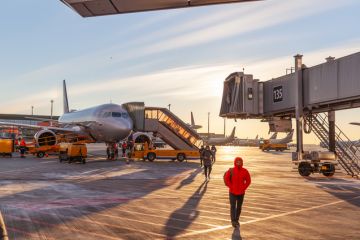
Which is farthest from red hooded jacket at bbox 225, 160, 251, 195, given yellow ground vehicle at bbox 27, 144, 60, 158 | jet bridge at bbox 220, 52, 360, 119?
yellow ground vehicle at bbox 27, 144, 60, 158

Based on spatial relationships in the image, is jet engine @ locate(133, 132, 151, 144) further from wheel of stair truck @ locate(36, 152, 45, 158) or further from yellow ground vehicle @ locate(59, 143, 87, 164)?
wheel of stair truck @ locate(36, 152, 45, 158)

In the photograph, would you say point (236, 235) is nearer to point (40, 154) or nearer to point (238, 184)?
point (238, 184)

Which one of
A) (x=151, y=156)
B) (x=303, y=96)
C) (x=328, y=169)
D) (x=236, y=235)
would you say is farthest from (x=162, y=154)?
(x=236, y=235)

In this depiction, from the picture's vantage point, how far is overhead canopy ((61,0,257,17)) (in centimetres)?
527

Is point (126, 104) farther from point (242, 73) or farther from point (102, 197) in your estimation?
point (102, 197)

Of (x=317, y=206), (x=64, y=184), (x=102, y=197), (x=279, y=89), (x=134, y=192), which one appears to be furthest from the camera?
(x=279, y=89)

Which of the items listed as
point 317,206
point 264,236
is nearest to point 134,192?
point 317,206

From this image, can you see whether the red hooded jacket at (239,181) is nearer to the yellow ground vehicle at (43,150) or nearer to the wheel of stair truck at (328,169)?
the wheel of stair truck at (328,169)

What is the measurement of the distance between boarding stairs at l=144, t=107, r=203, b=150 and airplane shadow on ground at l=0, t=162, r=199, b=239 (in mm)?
19246

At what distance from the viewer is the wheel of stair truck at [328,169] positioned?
87.5 feet

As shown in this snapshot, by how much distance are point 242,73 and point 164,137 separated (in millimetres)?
15061

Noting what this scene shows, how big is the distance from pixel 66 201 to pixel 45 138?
31.9 m

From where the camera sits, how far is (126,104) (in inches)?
1766

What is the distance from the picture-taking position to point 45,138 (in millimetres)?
45250
